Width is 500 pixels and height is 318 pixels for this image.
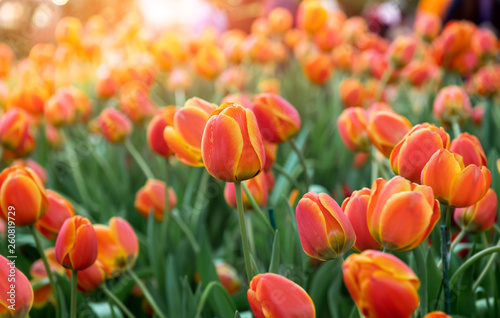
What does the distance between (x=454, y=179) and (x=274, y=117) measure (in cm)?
26

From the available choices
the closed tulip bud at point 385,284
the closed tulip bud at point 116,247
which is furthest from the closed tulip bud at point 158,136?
the closed tulip bud at point 385,284

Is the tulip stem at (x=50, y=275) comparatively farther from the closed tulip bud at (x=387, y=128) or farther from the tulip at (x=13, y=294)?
the closed tulip bud at (x=387, y=128)

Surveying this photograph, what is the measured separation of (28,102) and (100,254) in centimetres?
73

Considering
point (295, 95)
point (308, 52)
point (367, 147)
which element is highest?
point (367, 147)

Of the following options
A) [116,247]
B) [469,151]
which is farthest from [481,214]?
[116,247]

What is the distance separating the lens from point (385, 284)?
1.05 feet

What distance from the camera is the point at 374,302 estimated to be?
0.32m

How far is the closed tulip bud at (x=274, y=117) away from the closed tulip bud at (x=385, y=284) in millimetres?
337

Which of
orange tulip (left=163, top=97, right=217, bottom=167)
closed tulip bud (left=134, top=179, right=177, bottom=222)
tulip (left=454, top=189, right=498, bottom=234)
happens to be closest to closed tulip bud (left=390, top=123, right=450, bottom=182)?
tulip (left=454, top=189, right=498, bottom=234)

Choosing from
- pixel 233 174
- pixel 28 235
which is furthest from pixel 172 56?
pixel 233 174

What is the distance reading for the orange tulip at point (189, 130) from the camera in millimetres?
542

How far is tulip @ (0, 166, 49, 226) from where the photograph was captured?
0.56 metres

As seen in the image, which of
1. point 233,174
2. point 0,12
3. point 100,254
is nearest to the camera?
point 233,174

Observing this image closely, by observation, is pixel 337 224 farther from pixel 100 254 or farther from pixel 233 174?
pixel 100 254
